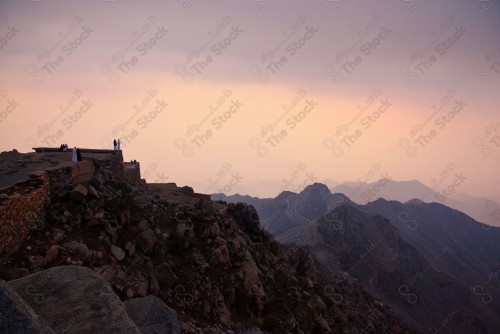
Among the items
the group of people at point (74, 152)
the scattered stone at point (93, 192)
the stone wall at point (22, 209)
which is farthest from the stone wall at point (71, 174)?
the scattered stone at point (93, 192)

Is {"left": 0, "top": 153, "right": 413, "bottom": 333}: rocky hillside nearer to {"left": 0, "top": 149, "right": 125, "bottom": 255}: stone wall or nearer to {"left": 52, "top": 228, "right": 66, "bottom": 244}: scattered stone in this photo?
{"left": 52, "top": 228, "right": 66, "bottom": 244}: scattered stone

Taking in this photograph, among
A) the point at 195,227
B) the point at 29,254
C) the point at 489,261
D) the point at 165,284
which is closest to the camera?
the point at 29,254

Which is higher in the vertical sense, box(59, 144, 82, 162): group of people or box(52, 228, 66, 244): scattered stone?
box(59, 144, 82, 162): group of people

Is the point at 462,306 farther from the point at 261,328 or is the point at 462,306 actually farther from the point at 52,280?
the point at 52,280

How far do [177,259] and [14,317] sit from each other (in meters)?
10.4

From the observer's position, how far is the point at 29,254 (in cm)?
Result: 1238

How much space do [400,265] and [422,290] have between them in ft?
17.6

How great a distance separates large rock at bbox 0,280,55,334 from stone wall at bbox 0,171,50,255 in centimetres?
645

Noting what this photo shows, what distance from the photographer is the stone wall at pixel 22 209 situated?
39.3 ft

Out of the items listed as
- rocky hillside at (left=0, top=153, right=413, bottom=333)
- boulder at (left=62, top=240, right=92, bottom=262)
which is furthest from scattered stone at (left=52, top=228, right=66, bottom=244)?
boulder at (left=62, top=240, right=92, bottom=262)

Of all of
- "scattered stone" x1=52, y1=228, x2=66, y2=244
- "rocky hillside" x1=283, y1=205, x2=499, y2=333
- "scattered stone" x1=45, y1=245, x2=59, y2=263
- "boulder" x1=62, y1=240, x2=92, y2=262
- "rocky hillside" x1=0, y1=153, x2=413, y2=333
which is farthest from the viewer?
"rocky hillside" x1=283, y1=205, x2=499, y2=333

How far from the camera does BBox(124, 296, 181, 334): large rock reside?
358 inches

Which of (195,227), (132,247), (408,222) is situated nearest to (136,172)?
(195,227)

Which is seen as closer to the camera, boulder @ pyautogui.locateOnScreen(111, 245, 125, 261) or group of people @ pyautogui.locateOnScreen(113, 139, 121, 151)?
boulder @ pyautogui.locateOnScreen(111, 245, 125, 261)
